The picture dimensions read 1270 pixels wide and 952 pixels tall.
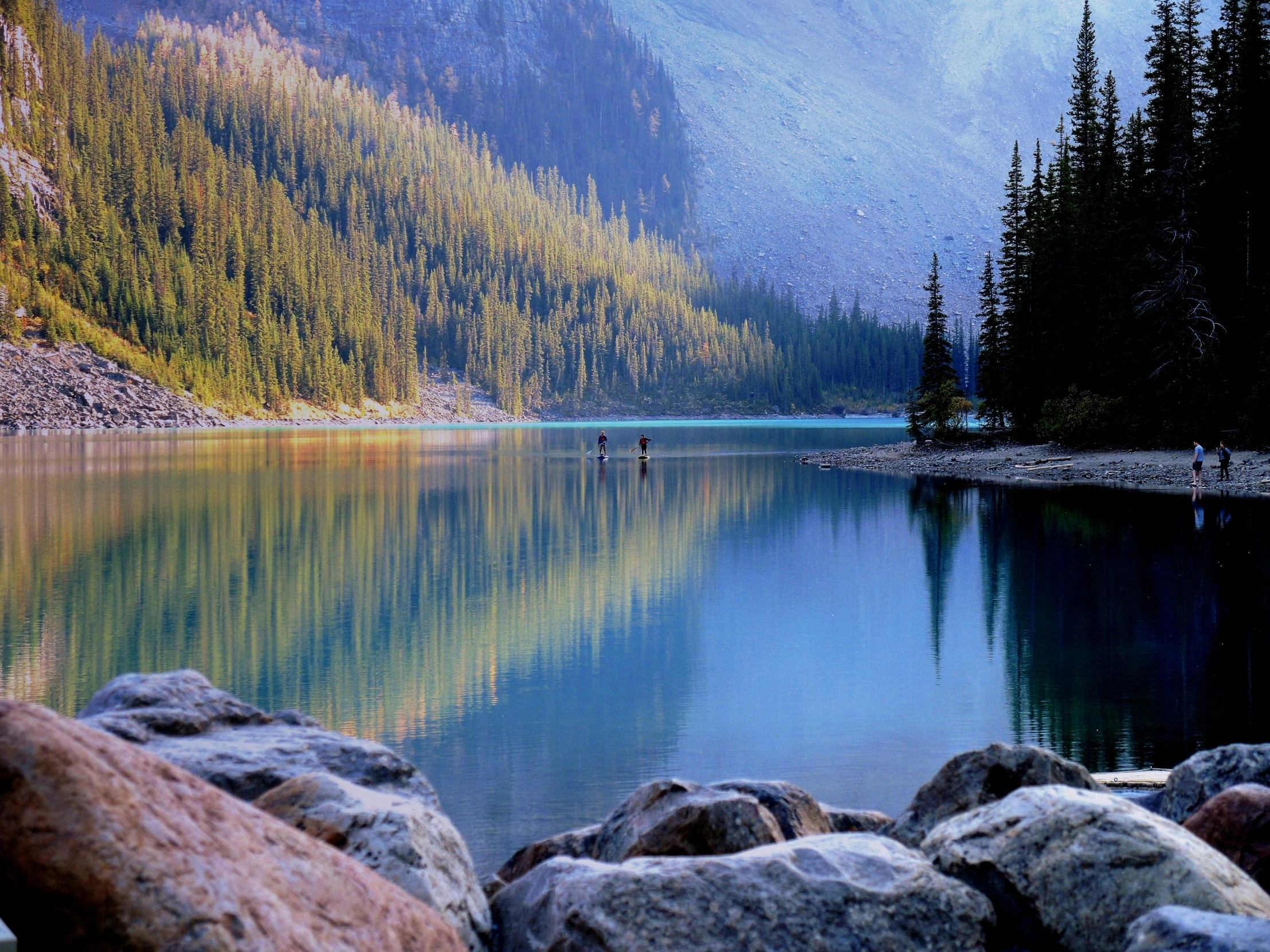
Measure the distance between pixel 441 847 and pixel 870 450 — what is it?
68.9 m

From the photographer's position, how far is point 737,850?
646cm

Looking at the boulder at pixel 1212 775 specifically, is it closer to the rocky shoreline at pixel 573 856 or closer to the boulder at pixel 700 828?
the rocky shoreline at pixel 573 856

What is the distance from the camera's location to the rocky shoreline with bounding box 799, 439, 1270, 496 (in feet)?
134

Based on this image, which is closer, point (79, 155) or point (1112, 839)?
point (1112, 839)

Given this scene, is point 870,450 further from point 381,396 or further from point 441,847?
point 381,396

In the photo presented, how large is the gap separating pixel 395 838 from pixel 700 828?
1.86 meters

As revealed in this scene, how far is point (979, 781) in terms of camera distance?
7758mm

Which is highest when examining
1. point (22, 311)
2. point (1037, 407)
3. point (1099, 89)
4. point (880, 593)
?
point (1099, 89)

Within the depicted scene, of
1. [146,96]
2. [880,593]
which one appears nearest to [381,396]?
[146,96]

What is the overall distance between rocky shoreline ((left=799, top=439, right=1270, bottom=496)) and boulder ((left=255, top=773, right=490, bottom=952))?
36.3 meters

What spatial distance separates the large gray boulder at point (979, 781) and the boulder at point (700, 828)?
1.42 meters

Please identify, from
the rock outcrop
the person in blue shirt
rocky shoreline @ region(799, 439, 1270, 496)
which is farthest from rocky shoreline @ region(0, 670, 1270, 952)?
the rock outcrop

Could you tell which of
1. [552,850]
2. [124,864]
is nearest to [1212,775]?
[552,850]

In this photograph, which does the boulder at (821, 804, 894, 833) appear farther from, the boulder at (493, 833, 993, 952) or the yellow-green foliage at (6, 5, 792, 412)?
the yellow-green foliage at (6, 5, 792, 412)
